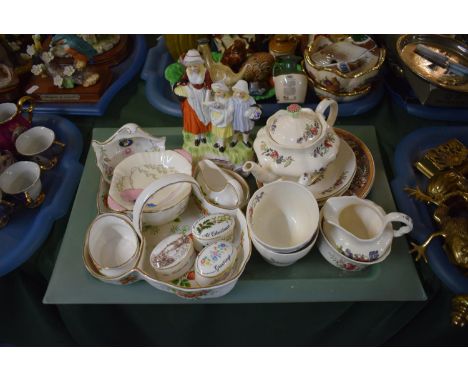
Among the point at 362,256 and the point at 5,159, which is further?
the point at 5,159

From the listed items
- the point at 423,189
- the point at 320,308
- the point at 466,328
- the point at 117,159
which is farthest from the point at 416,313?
the point at 117,159

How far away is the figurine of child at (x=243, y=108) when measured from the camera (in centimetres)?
110

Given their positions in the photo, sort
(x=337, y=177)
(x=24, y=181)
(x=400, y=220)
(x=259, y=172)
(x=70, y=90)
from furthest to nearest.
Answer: (x=70, y=90) < (x=24, y=181) < (x=337, y=177) < (x=259, y=172) < (x=400, y=220)

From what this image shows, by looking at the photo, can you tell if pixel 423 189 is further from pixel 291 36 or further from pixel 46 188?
pixel 46 188

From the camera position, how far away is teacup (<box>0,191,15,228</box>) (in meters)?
1.23

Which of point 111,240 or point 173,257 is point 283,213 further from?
point 111,240

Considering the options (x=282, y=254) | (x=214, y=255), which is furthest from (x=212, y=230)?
(x=282, y=254)

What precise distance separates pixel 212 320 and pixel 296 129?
603 millimetres

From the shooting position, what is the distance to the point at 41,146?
1432 millimetres

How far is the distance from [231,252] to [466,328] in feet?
2.39

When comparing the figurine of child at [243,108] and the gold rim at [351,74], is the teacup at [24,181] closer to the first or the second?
the figurine of child at [243,108]

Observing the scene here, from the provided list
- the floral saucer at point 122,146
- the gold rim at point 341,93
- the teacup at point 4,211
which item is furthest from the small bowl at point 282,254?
the teacup at point 4,211

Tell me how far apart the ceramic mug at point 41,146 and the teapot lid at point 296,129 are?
2.61ft

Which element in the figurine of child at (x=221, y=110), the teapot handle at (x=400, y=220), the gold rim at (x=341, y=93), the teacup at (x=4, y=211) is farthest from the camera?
the gold rim at (x=341, y=93)
